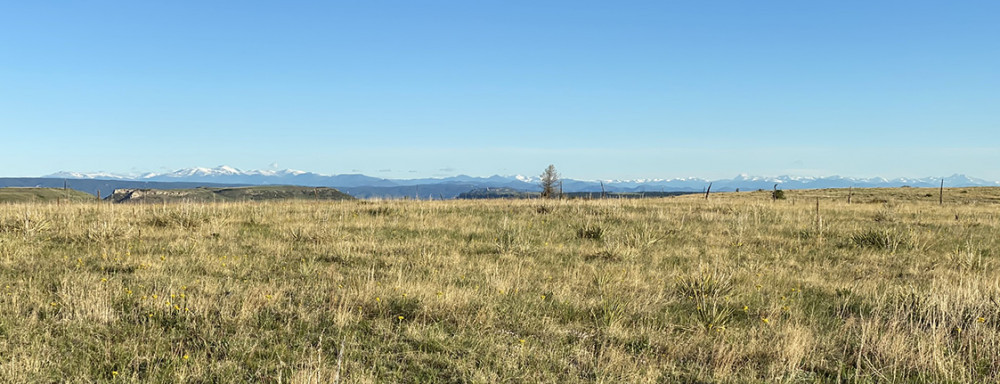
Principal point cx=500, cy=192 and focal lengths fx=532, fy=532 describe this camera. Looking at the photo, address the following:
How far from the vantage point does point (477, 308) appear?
6340mm

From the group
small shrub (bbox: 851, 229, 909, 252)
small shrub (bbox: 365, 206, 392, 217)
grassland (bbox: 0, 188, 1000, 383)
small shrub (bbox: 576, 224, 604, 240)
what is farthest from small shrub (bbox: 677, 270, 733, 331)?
small shrub (bbox: 365, 206, 392, 217)

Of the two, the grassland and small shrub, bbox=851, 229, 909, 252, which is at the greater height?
small shrub, bbox=851, 229, 909, 252

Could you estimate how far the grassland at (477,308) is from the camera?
4.71 meters

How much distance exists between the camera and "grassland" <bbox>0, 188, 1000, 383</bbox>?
4.71 m

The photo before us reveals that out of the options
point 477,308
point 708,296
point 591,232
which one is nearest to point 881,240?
point 591,232

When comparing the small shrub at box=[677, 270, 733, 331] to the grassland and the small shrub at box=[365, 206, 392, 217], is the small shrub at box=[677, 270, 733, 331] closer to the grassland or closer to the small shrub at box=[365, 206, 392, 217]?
the grassland

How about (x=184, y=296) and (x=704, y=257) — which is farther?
(x=704, y=257)

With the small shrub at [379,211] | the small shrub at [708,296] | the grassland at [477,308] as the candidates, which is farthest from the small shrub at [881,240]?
the small shrub at [379,211]

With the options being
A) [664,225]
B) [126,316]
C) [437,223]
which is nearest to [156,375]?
[126,316]

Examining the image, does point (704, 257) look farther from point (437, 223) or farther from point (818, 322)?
point (437, 223)

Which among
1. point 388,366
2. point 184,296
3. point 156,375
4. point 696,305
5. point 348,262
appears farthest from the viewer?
point 348,262

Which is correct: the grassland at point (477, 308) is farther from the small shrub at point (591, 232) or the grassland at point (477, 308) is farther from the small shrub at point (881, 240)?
the small shrub at point (591, 232)

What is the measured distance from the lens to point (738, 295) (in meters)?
7.29

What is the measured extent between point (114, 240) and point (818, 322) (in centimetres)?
1197
